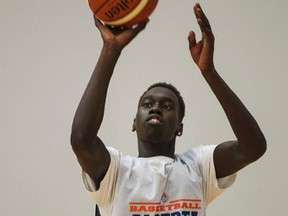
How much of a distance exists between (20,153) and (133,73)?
1.88 feet

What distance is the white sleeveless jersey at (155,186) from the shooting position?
114 cm

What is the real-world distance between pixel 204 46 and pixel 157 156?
1.03 ft

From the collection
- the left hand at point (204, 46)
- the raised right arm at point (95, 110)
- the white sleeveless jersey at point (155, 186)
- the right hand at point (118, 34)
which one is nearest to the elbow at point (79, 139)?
the raised right arm at point (95, 110)

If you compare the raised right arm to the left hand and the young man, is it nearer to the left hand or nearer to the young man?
the young man

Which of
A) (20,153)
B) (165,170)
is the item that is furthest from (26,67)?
(165,170)

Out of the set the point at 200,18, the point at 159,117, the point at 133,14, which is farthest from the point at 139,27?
the point at 159,117

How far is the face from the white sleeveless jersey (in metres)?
0.06

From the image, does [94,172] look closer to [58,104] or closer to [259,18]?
[58,104]

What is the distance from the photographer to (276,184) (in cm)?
189

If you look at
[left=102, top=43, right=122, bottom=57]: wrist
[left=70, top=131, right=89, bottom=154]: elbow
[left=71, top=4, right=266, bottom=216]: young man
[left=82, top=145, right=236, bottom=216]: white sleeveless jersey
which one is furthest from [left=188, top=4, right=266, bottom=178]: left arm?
[left=70, top=131, right=89, bottom=154]: elbow

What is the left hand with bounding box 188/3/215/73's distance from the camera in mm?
1140

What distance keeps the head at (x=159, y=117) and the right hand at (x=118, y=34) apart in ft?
0.76

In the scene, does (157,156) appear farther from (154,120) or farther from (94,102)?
(94,102)

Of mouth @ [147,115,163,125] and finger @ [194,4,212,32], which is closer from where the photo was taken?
finger @ [194,4,212,32]
